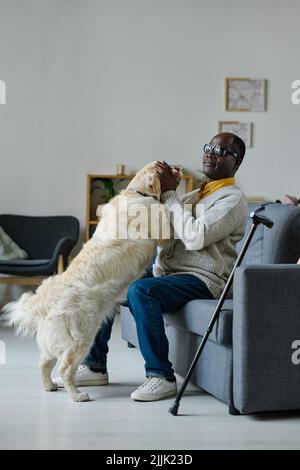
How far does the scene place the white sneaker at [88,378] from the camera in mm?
3562

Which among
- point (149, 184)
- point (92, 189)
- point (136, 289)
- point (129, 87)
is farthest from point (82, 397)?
point (129, 87)

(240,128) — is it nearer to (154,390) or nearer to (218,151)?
(218,151)

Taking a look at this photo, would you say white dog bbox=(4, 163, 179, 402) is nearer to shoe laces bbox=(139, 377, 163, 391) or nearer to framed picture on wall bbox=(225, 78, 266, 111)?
shoe laces bbox=(139, 377, 163, 391)

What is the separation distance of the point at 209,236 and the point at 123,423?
92cm

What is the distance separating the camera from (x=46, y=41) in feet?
22.9

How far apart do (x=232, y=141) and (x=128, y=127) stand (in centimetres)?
372

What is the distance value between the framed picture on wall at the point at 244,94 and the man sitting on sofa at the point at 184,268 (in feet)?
12.1

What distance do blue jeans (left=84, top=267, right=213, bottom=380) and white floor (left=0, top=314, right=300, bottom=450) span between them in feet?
0.58

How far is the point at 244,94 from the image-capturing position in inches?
Answer: 280

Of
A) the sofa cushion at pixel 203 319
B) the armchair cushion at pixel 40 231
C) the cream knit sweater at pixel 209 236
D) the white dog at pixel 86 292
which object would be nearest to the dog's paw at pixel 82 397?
the white dog at pixel 86 292

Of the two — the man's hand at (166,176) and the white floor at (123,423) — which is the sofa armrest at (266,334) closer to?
the white floor at (123,423)

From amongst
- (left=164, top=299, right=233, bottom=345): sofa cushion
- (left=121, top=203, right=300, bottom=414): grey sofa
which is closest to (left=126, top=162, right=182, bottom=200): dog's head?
(left=164, top=299, right=233, bottom=345): sofa cushion
